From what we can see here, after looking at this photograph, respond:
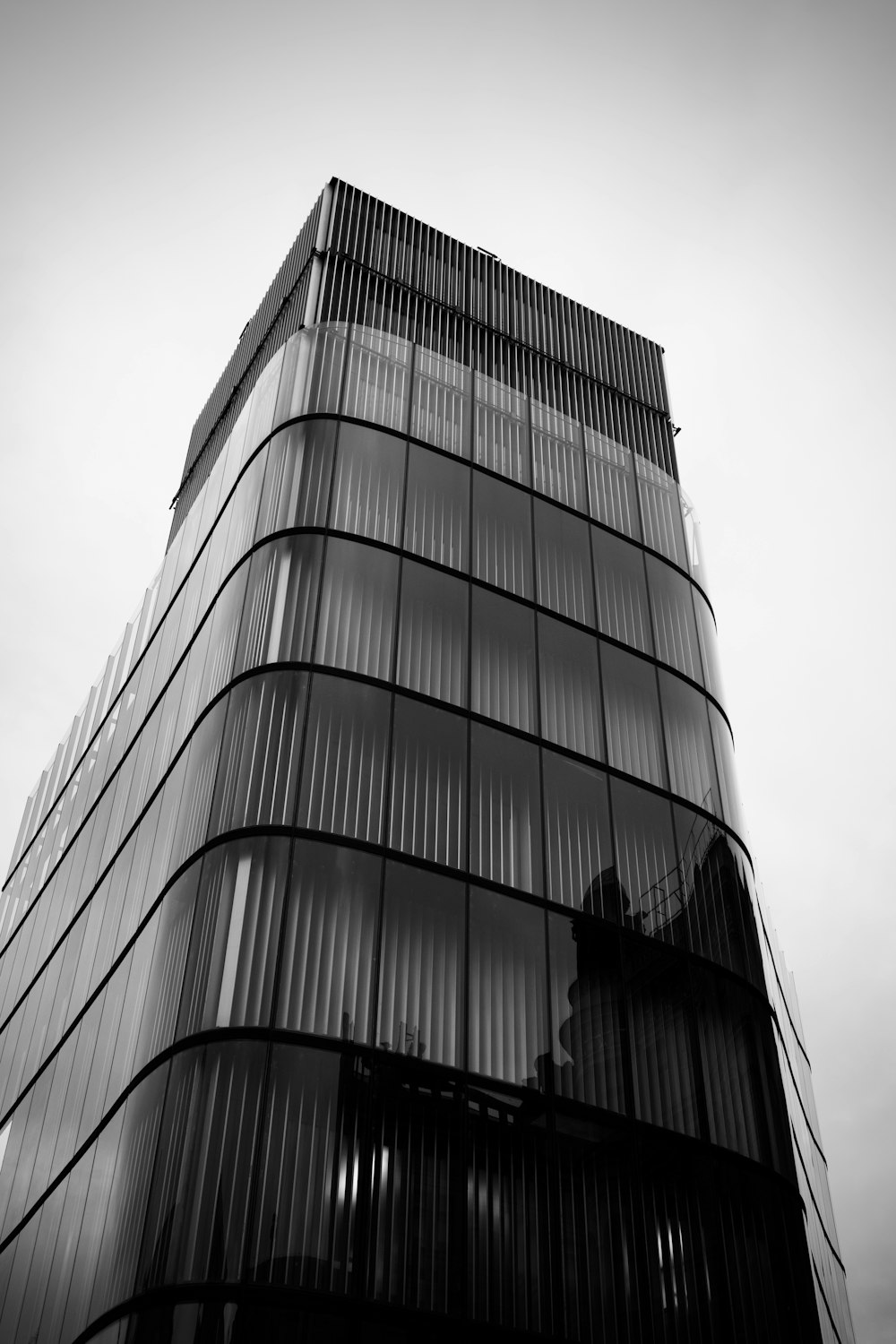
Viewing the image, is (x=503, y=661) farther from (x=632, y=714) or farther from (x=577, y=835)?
(x=577, y=835)

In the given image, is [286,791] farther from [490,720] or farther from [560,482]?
[560,482]

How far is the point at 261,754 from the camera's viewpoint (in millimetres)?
18844

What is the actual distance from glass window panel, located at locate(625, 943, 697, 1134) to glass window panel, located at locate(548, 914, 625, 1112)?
29 cm

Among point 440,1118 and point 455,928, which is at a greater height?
point 455,928

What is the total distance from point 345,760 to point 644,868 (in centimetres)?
556

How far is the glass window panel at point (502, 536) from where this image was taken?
23.3 m

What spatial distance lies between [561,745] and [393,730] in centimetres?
334

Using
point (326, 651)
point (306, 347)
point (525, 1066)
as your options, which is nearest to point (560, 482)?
point (306, 347)

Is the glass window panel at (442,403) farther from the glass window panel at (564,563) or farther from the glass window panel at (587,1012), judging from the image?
the glass window panel at (587,1012)

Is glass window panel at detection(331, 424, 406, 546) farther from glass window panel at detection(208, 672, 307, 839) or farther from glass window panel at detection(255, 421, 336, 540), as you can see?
glass window panel at detection(208, 672, 307, 839)

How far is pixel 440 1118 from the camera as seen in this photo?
54.2ft

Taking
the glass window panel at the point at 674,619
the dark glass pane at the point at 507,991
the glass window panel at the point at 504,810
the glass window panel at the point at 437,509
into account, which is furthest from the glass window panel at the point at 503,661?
the dark glass pane at the point at 507,991

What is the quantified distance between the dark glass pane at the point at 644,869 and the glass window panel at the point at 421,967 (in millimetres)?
3098

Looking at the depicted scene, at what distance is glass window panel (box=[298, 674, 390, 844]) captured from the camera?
60.6 ft
